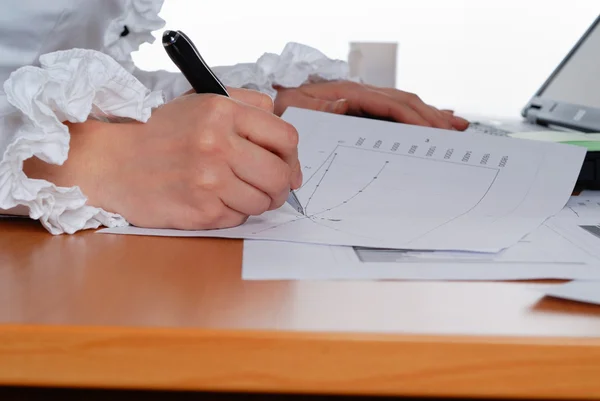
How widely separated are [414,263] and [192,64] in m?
0.23

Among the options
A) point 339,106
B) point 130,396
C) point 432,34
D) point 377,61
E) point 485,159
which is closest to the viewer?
point 130,396

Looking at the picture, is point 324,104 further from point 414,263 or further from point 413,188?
point 414,263

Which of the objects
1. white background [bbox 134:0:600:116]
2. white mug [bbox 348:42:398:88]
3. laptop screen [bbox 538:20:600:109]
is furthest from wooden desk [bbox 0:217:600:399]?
white background [bbox 134:0:600:116]

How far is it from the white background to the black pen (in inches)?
131

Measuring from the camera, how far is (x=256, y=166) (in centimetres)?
51

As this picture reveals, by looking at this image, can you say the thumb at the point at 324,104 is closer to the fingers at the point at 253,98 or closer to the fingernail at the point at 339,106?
the fingernail at the point at 339,106

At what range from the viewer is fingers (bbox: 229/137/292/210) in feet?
1.67

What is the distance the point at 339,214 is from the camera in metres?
0.54

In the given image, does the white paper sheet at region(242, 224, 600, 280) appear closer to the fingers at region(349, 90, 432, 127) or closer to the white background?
the fingers at region(349, 90, 432, 127)

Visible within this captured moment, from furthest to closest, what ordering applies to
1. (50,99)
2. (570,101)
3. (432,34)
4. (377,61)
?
(432,34) → (377,61) → (570,101) → (50,99)

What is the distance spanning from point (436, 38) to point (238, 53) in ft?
3.31

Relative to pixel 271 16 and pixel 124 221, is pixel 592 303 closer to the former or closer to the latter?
pixel 124 221

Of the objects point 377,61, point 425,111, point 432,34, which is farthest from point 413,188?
point 432,34

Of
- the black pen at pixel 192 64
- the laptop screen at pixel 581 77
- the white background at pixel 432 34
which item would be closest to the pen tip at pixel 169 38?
the black pen at pixel 192 64
